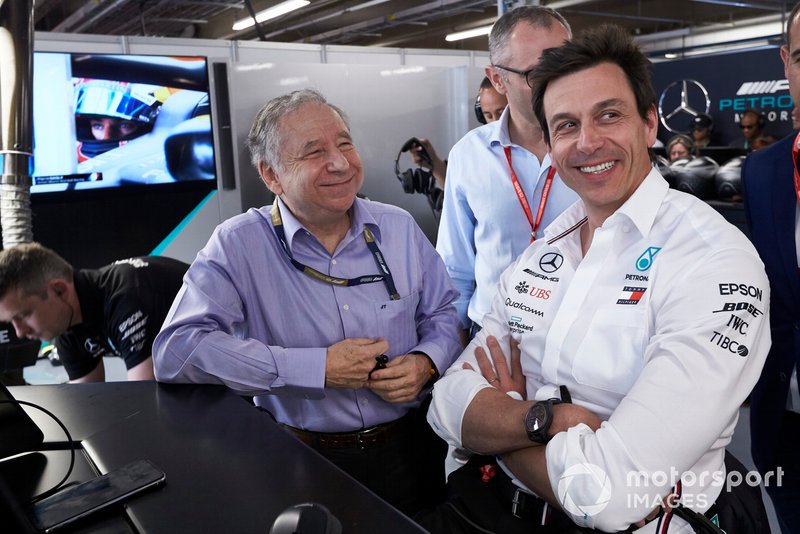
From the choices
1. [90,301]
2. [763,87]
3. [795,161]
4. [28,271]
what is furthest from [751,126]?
[28,271]

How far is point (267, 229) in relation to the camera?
1.60 meters

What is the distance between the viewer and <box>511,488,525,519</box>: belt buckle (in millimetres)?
1152

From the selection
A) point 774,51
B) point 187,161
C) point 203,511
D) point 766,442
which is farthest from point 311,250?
point 774,51

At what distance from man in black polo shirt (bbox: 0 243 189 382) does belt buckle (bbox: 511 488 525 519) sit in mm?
1501

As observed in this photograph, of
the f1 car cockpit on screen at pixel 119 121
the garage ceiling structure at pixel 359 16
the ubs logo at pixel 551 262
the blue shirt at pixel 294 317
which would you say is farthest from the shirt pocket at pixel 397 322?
the garage ceiling structure at pixel 359 16

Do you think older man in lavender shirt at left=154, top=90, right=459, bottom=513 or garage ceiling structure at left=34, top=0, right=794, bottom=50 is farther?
garage ceiling structure at left=34, top=0, right=794, bottom=50

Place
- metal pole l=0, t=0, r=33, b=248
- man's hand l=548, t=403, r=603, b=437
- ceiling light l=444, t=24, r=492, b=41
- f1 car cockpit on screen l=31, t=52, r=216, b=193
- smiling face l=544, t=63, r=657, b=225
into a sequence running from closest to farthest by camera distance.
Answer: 1. man's hand l=548, t=403, r=603, b=437
2. smiling face l=544, t=63, r=657, b=225
3. metal pole l=0, t=0, r=33, b=248
4. f1 car cockpit on screen l=31, t=52, r=216, b=193
5. ceiling light l=444, t=24, r=492, b=41

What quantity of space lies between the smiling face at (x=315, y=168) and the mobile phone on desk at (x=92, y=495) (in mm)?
790

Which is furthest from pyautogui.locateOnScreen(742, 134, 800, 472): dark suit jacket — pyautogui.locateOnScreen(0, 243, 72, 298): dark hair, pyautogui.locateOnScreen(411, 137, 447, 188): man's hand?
pyautogui.locateOnScreen(411, 137, 447, 188): man's hand

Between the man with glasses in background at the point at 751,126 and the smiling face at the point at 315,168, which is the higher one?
the man with glasses in background at the point at 751,126

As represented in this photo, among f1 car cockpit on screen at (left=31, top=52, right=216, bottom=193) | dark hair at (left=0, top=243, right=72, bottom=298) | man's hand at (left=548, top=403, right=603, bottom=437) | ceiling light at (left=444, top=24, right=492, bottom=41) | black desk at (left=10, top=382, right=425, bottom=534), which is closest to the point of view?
black desk at (left=10, top=382, right=425, bottom=534)

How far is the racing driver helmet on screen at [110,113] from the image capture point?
438 centimetres

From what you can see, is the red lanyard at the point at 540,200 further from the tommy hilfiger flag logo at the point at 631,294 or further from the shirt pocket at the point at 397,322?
the tommy hilfiger flag logo at the point at 631,294

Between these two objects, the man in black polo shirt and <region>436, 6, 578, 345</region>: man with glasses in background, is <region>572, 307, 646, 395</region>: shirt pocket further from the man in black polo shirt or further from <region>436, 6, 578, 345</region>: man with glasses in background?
the man in black polo shirt
